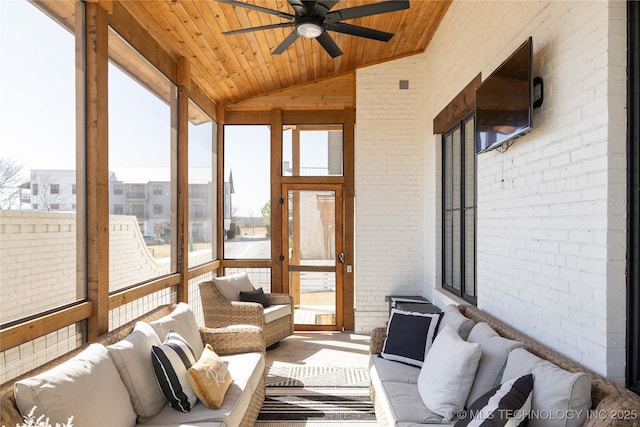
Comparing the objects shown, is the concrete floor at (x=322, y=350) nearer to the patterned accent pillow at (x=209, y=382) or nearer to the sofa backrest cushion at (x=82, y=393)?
the patterned accent pillow at (x=209, y=382)

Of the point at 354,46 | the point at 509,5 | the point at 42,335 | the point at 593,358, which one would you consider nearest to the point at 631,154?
the point at 593,358

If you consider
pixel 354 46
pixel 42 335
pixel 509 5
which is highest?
pixel 354 46

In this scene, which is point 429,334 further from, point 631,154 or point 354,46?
point 354,46

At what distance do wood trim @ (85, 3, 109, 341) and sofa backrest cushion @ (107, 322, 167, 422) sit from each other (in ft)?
1.31

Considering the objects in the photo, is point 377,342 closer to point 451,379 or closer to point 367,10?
point 451,379

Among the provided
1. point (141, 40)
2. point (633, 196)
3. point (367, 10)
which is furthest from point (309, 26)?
point (633, 196)

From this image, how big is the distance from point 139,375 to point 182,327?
0.75 metres

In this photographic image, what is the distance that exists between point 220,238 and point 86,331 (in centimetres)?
335

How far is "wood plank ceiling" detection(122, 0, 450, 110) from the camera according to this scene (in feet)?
11.7

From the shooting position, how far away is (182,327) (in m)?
3.00

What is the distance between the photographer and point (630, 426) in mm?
1462

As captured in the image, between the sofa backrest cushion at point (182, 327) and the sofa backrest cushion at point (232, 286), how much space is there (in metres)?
1.53

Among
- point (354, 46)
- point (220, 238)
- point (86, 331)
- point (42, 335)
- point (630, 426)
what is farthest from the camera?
point (220, 238)

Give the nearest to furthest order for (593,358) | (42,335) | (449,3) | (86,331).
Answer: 1. (593,358)
2. (42,335)
3. (86,331)
4. (449,3)
